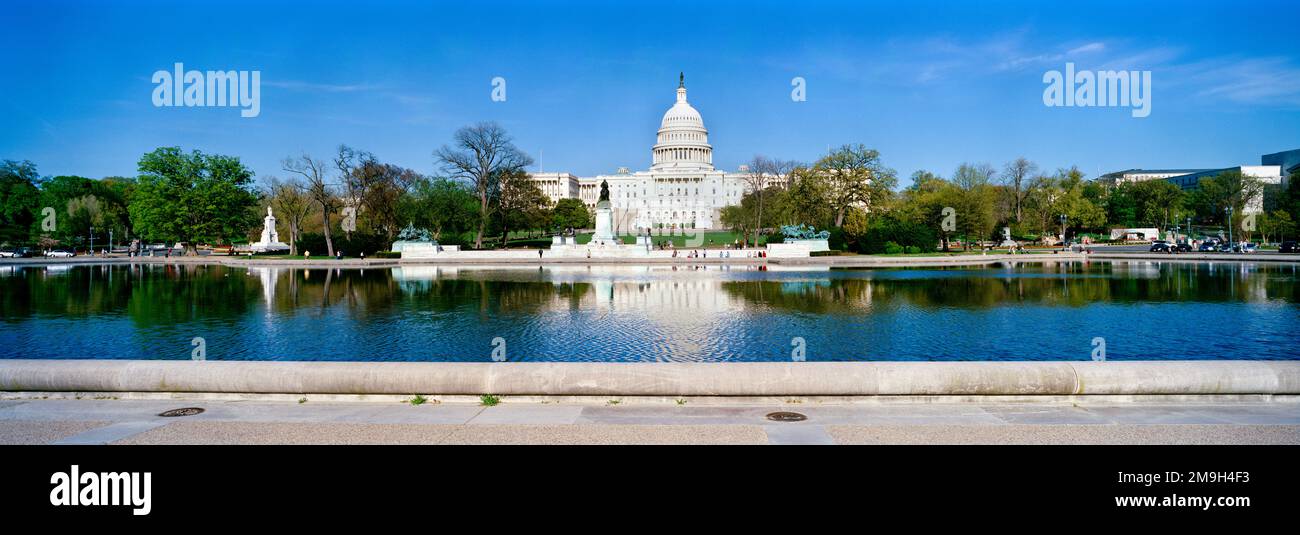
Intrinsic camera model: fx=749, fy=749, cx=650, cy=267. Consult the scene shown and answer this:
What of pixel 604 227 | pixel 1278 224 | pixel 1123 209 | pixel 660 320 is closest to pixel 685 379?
pixel 660 320

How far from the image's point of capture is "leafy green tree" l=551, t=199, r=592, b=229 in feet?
371

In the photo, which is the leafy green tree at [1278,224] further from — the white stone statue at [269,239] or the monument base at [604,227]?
the white stone statue at [269,239]

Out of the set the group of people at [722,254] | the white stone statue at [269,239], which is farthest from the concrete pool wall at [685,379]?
the white stone statue at [269,239]

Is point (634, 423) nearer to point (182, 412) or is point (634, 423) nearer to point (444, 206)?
point (182, 412)

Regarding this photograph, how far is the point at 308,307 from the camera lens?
23328mm

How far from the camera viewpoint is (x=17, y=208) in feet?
275

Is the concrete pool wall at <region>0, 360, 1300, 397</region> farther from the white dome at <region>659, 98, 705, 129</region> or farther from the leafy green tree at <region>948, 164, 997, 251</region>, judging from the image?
the white dome at <region>659, 98, 705, 129</region>

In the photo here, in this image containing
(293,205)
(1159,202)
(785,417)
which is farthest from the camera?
(1159,202)

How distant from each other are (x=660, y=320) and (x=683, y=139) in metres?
142

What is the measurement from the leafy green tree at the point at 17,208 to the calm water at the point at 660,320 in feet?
209
